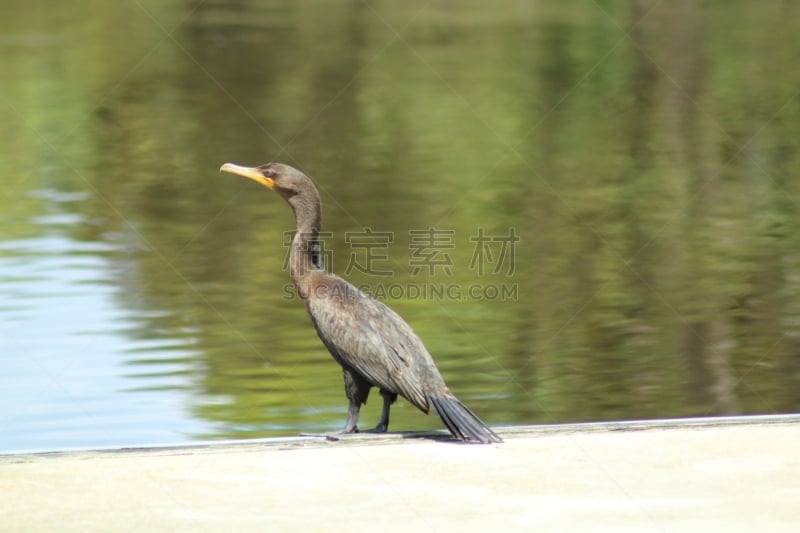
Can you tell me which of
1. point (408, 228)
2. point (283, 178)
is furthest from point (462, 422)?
point (408, 228)

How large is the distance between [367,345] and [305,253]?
0.85 m

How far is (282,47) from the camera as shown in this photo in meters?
30.7

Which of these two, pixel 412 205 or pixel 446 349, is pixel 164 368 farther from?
pixel 412 205

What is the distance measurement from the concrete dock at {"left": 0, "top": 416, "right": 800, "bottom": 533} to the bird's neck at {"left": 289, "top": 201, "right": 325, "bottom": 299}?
→ 1.31 m

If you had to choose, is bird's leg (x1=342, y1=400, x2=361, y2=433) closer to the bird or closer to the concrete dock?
the bird

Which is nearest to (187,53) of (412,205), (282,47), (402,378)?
(282,47)

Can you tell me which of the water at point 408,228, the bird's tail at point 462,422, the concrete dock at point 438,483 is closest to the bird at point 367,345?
the bird's tail at point 462,422

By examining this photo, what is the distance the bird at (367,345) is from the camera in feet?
23.1

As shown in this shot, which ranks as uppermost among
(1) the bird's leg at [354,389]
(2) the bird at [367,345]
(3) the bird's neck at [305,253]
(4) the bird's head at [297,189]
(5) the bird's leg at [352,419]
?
(4) the bird's head at [297,189]

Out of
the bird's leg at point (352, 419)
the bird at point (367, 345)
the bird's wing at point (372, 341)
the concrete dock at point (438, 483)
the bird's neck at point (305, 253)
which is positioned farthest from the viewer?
the bird's neck at point (305, 253)

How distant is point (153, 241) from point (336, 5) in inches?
1031

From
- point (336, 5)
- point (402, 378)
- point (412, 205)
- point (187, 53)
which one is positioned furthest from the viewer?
point (336, 5)

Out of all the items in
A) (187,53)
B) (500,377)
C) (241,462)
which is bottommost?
(500,377)

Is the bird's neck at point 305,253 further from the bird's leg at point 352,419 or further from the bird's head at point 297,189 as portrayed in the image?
the bird's leg at point 352,419
